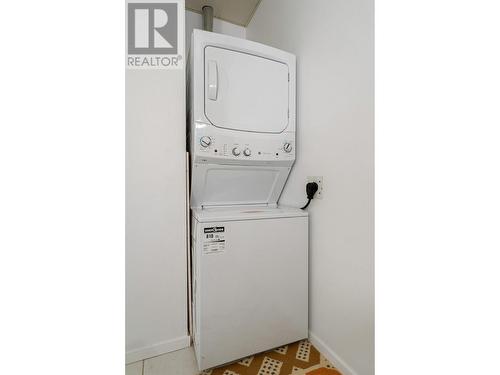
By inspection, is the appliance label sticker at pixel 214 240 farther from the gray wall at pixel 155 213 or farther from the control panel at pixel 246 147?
the control panel at pixel 246 147

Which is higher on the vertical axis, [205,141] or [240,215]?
[205,141]

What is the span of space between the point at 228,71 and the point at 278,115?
42 cm

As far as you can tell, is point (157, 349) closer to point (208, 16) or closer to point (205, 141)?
point (205, 141)

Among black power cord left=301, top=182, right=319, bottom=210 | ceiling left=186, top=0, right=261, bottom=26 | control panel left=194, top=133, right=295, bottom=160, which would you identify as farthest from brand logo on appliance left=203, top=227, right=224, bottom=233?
ceiling left=186, top=0, right=261, bottom=26

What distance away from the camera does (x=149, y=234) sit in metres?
1.34

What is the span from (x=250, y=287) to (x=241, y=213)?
43 centimetres

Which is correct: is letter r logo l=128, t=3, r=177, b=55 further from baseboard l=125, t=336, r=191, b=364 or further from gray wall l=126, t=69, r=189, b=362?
baseboard l=125, t=336, r=191, b=364

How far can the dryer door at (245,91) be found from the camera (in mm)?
1358

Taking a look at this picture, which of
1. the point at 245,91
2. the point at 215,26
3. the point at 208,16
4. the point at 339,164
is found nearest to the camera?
the point at 339,164

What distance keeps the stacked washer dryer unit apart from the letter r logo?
0.58ft

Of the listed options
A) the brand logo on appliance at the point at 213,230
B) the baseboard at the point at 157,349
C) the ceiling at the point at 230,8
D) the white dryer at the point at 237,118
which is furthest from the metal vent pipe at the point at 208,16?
the baseboard at the point at 157,349

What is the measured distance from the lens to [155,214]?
1.36 metres

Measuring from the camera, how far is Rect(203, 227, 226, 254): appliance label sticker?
1210 millimetres

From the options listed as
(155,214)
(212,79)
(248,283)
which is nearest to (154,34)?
(212,79)
